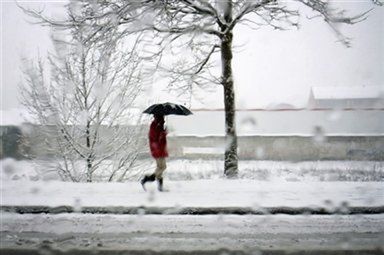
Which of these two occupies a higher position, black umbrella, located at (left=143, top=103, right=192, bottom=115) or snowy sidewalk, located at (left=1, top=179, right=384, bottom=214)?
black umbrella, located at (left=143, top=103, right=192, bottom=115)

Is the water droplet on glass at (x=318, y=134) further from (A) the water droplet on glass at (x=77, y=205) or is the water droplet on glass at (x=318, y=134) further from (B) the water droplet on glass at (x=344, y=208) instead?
(A) the water droplet on glass at (x=77, y=205)

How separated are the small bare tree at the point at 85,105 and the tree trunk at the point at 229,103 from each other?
122 inches

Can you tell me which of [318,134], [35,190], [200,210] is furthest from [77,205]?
[318,134]

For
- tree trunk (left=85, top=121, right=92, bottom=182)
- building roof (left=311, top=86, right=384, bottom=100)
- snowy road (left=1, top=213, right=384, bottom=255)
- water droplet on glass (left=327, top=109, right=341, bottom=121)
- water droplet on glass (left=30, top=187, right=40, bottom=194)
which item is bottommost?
snowy road (left=1, top=213, right=384, bottom=255)

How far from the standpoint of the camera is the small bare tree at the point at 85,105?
15.0m

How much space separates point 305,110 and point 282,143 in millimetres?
4444

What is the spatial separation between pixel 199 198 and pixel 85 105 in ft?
25.8

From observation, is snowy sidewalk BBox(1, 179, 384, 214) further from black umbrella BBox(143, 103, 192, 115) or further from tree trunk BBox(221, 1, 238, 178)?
tree trunk BBox(221, 1, 238, 178)

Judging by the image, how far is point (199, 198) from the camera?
335 inches

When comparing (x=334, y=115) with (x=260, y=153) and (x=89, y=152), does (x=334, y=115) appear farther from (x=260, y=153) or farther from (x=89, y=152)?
(x=89, y=152)

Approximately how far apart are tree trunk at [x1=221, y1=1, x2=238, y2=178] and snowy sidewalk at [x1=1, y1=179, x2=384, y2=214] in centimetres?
307

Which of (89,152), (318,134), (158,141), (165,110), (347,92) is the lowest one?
(89,152)

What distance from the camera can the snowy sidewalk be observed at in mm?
7734

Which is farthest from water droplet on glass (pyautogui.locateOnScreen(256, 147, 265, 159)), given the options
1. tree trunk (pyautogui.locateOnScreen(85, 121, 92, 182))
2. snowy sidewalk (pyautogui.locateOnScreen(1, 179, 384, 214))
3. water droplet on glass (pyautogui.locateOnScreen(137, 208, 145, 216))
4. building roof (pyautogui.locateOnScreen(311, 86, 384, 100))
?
water droplet on glass (pyautogui.locateOnScreen(137, 208, 145, 216))
